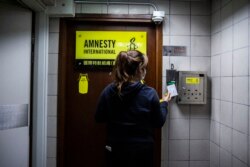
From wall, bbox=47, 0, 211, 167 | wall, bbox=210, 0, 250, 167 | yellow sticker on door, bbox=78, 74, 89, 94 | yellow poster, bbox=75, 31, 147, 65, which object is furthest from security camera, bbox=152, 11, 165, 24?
yellow sticker on door, bbox=78, 74, 89, 94

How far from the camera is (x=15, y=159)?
1855 mm

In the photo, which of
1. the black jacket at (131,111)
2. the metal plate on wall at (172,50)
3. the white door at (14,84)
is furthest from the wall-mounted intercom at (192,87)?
the white door at (14,84)

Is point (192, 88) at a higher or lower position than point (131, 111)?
higher

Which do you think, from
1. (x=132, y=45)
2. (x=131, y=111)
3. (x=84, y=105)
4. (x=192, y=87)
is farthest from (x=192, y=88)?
(x=84, y=105)

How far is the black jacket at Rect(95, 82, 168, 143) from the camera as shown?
4.81ft

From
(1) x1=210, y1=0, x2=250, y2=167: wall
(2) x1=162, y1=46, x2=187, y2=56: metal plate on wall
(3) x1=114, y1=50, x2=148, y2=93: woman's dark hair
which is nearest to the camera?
(3) x1=114, y1=50, x2=148, y2=93: woman's dark hair

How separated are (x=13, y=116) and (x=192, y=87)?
1.72 meters

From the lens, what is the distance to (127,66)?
57.4 inches

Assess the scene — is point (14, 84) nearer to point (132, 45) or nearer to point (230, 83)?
point (132, 45)

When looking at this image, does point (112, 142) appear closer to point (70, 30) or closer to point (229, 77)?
point (229, 77)

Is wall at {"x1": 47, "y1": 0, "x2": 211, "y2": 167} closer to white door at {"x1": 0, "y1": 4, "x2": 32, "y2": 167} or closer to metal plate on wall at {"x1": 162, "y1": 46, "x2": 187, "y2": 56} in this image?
metal plate on wall at {"x1": 162, "y1": 46, "x2": 187, "y2": 56}

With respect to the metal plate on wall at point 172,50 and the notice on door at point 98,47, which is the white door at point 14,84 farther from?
the metal plate on wall at point 172,50

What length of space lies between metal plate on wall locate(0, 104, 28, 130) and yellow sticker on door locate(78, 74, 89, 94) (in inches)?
22.3

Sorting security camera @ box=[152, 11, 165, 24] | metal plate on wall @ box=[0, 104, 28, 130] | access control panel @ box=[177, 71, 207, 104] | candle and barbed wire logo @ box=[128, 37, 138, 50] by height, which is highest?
security camera @ box=[152, 11, 165, 24]
